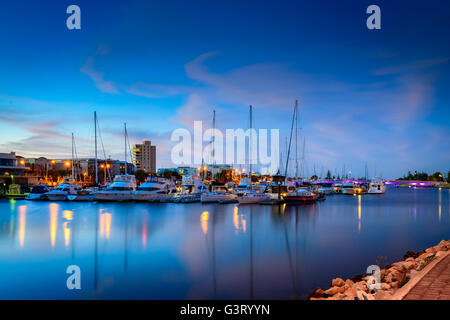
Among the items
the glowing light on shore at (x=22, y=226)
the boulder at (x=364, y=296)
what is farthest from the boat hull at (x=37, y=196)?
the boulder at (x=364, y=296)

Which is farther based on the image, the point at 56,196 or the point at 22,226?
the point at 56,196

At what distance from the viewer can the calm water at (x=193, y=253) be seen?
47.8 ft

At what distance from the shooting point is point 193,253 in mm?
21547

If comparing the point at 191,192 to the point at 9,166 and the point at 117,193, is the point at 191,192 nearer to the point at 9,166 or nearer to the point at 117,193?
the point at 117,193

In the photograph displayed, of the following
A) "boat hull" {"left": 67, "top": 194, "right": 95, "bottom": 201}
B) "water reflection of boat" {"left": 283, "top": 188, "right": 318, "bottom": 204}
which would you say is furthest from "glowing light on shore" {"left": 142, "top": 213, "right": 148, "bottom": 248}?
"water reflection of boat" {"left": 283, "top": 188, "right": 318, "bottom": 204}

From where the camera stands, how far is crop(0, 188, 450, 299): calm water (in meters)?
14.6

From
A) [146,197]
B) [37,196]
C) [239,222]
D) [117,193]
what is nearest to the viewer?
[239,222]

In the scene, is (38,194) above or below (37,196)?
above

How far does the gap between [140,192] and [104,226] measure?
24962 mm

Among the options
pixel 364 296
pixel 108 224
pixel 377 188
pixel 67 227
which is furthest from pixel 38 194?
pixel 377 188

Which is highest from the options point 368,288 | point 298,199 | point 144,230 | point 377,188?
point 368,288

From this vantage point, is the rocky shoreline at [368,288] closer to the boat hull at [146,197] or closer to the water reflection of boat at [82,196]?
the boat hull at [146,197]

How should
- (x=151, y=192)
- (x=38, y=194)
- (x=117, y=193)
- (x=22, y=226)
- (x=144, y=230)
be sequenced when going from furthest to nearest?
(x=38, y=194)
(x=151, y=192)
(x=117, y=193)
(x=22, y=226)
(x=144, y=230)
